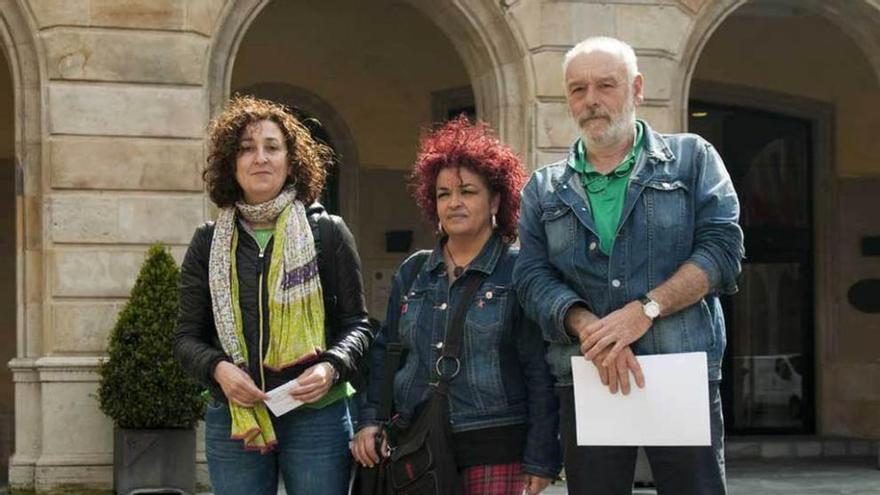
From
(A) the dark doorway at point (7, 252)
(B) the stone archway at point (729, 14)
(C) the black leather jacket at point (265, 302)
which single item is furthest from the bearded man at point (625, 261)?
(A) the dark doorway at point (7, 252)

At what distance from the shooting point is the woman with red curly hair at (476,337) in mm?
4723

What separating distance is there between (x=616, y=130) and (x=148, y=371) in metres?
5.72

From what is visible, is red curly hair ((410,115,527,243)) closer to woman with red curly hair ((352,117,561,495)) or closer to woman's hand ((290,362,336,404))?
woman with red curly hair ((352,117,561,495))

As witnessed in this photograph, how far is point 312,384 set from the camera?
4688mm

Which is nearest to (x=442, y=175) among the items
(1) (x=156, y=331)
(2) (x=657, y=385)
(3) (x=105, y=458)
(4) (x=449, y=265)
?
(4) (x=449, y=265)

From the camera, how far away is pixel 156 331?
9.57 m

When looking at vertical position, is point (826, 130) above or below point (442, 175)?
above

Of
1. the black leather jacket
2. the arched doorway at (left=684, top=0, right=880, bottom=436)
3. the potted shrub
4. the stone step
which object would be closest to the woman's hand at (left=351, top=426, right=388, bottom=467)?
the black leather jacket

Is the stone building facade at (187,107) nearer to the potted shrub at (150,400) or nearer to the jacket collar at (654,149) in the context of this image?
the potted shrub at (150,400)

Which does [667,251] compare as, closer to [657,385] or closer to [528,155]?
[657,385]

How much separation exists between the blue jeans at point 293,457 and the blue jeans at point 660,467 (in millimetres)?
809

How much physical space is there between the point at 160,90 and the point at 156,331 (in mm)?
1777

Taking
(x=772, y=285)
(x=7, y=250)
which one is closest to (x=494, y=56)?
(x=772, y=285)

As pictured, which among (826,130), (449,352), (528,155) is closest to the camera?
(449,352)
